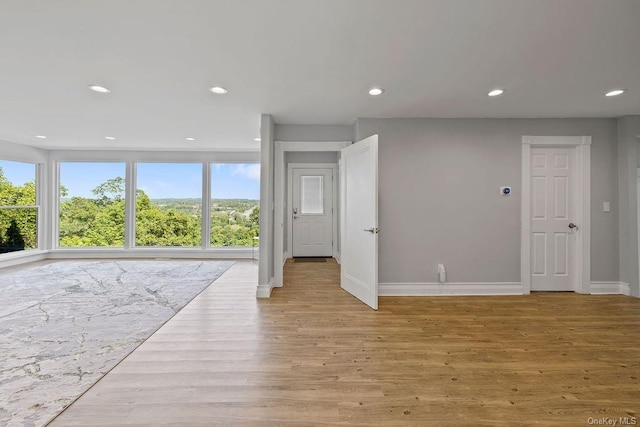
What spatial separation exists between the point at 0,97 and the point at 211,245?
3980 millimetres

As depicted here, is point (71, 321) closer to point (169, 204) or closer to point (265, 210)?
point (265, 210)

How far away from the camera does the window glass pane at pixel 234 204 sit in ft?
20.8

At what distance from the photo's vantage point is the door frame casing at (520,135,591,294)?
3.74m

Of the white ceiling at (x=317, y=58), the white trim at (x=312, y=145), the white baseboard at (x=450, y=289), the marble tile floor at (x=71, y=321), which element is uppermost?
the white ceiling at (x=317, y=58)

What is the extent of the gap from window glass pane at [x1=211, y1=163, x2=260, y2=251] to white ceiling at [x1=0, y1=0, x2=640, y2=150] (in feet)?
8.44

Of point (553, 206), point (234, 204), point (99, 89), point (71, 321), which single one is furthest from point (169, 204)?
point (553, 206)

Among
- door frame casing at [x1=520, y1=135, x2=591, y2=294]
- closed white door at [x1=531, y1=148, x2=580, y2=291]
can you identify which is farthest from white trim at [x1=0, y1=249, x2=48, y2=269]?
closed white door at [x1=531, y1=148, x2=580, y2=291]

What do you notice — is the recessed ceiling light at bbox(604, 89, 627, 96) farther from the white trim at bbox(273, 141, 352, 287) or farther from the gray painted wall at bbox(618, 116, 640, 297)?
the white trim at bbox(273, 141, 352, 287)

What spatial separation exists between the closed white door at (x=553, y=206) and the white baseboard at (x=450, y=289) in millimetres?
442

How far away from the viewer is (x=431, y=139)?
12.3 feet

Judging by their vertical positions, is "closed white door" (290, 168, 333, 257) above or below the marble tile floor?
above

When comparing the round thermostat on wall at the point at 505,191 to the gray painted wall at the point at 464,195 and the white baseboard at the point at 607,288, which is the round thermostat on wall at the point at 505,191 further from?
the white baseboard at the point at 607,288

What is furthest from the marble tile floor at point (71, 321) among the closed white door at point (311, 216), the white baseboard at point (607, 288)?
the white baseboard at point (607, 288)

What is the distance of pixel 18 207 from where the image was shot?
555cm
